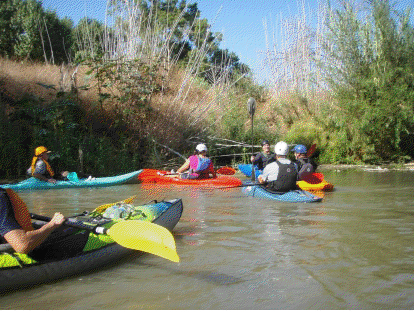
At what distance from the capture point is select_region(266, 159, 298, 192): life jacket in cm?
810

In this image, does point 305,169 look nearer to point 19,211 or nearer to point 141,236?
point 141,236

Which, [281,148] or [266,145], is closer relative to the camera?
[281,148]

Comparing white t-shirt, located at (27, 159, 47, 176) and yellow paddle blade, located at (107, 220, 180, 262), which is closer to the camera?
yellow paddle blade, located at (107, 220, 180, 262)

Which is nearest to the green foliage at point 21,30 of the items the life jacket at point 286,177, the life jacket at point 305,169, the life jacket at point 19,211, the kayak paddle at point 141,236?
the life jacket at point 305,169

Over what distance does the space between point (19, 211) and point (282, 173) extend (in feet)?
16.9

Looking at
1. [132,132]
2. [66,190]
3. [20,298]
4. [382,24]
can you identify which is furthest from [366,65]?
[20,298]

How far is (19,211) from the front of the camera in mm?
3732

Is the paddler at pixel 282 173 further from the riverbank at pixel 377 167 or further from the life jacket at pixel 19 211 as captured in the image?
the riverbank at pixel 377 167

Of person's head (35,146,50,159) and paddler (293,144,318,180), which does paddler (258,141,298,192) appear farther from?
person's head (35,146,50,159)

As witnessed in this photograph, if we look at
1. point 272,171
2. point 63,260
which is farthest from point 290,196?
point 63,260

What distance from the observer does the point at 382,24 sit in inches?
619

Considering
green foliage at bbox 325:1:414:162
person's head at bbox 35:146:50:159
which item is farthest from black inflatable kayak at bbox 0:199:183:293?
green foliage at bbox 325:1:414:162

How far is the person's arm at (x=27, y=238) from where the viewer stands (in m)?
3.66

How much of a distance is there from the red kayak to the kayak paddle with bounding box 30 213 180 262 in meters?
5.83
